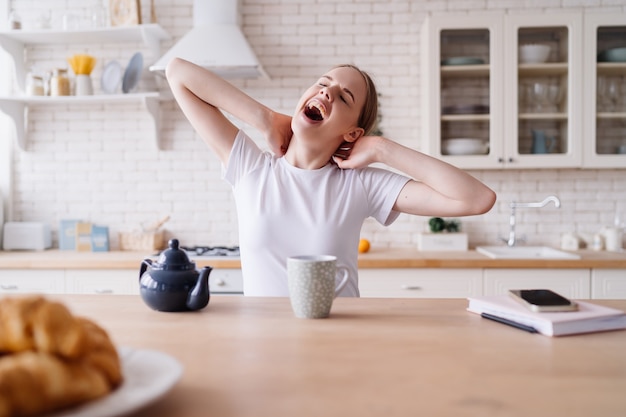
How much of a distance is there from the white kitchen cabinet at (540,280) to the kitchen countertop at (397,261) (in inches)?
1.5

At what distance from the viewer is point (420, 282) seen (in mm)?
3049

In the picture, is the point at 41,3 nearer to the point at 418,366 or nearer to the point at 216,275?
the point at 216,275

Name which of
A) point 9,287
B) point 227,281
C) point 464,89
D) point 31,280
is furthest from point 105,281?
point 464,89

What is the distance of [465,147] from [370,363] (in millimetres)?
2644

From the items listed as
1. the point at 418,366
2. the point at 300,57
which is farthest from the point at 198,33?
the point at 418,366

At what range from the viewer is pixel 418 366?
0.87m

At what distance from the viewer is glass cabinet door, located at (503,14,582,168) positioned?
3.29 m

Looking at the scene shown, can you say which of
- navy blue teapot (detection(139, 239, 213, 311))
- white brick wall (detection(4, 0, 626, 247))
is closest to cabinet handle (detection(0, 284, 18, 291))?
white brick wall (detection(4, 0, 626, 247))

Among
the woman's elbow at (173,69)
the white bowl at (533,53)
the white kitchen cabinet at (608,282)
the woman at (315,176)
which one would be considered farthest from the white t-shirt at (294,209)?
the white bowl at (533,53)

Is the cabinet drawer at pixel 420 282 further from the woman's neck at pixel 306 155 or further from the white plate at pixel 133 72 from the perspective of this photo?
the white plate at pixel 133 72

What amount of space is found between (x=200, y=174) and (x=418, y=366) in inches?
119

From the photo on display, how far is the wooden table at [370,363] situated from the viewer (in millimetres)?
719

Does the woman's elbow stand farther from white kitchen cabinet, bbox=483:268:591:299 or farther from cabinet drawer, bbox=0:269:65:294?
white kitchen cabinet, bbox=483:268:591:299

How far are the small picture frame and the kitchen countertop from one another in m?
1.44
